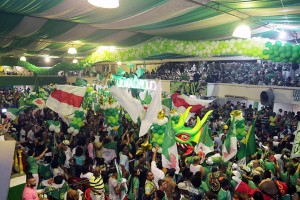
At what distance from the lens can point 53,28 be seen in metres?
9.49

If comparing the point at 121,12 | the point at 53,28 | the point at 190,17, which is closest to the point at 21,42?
the point at 53,28

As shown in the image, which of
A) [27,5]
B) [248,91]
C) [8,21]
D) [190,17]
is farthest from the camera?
[248,91]

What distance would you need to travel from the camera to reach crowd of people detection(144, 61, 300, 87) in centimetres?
1401

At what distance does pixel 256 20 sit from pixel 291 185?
446 centimetres

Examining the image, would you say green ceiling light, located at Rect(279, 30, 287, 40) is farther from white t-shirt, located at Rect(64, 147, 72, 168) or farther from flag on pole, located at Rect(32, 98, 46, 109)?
flag on pole, located at Rect(32, 98, 46, 109)

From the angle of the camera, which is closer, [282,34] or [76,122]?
[76,122]

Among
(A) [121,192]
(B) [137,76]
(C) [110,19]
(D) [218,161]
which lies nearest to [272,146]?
(D) [218,161]

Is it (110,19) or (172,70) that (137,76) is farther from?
(110,19)

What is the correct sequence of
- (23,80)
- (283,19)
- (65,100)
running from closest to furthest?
(283,19), (65,100), (23,80)

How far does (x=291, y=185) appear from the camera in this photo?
5.62m

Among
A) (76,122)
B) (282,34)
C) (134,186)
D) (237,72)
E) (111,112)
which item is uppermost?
(282,34)

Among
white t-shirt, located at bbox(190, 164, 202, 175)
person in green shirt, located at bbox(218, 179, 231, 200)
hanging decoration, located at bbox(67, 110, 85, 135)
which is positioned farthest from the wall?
person in green shirt, located at bbox(218, 179, 231, 200)

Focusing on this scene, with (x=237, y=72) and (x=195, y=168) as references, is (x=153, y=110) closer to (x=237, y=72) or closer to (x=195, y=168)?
(x=195, y=168)

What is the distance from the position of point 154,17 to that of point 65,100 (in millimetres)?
3647
